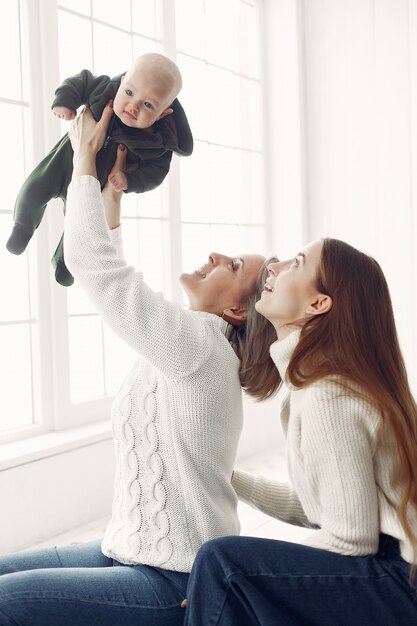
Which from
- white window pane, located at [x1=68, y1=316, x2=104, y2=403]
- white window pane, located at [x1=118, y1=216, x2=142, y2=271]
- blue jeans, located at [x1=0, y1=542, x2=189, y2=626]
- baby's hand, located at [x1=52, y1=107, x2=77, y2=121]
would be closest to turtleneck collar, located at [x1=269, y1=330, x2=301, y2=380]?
blue jeans, located at [x1=0, y1=542, x2=189, y2=626]

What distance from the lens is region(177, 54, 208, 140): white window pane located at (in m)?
3.62

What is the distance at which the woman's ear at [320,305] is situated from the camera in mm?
1346

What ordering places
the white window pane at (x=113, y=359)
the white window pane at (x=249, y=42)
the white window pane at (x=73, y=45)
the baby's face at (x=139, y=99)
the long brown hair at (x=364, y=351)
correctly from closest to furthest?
the long brown hair at (x=364, y=351) → the baby's face at (x=139, y=99) → the white window pane at (x=73, y=45) → the white window pane at (x=113, y=359) → the white window pane at (x=249, y=42)

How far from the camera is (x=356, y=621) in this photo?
1.15m

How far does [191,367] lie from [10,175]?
161 centimetres

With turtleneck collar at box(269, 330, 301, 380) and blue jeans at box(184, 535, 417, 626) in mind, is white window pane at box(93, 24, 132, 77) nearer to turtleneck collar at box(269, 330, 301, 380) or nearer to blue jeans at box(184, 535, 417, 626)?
turtleneck collar at box(269, 330, 301, 380)

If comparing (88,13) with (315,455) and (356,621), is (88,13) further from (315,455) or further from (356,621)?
(356,621)

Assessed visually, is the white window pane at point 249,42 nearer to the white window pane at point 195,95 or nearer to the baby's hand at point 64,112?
the white window pane at point 195,95

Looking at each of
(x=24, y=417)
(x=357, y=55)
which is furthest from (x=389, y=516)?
(x=357, y=55)

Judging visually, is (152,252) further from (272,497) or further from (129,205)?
(272,497)

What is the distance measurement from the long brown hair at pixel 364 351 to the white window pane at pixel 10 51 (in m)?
1.73

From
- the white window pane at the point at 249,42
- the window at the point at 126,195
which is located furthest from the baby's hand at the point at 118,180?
the white window pane at the point at 249,42

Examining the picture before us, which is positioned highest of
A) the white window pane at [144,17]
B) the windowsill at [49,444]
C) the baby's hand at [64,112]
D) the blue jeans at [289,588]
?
the white window pane at [144,17]

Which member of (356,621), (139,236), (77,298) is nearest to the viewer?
(356,621)
